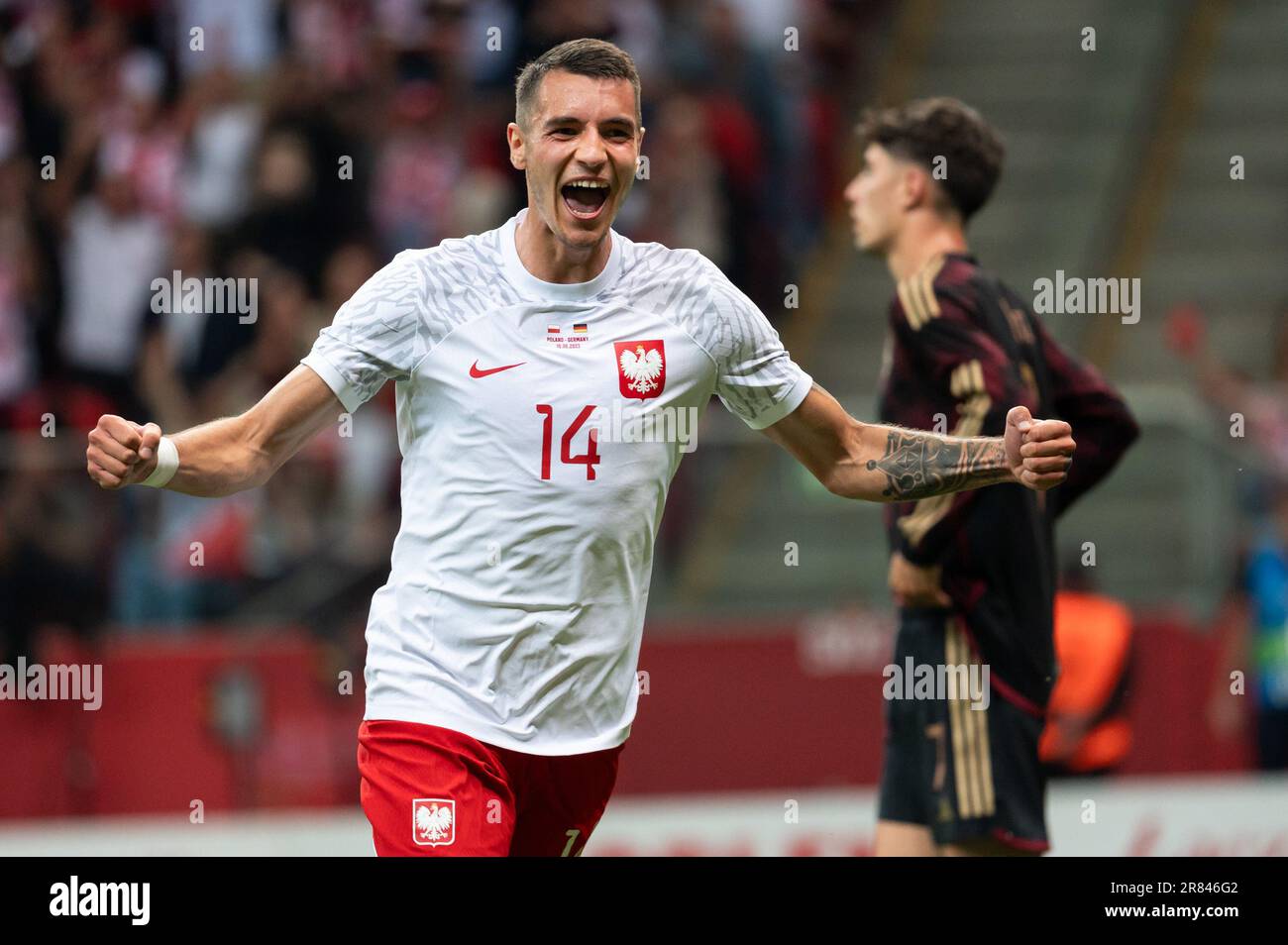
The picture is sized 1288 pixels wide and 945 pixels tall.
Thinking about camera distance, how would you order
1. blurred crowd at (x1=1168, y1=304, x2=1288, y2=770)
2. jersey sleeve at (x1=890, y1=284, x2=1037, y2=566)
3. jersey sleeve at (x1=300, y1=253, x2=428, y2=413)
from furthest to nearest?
blurred crowd at (x1=1168, y1=304, x2=1288, y2=770) → jersey sleeve at (x1=890, y1=284, x2=1037, y2=566) → jersey sleeve at (x1=300, y1=253, x2=428, y2=413)

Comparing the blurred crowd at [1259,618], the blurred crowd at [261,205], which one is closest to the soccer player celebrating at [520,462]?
the blurred crowd at [261,205]

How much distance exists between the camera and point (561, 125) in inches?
195

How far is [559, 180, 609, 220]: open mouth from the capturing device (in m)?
4.93

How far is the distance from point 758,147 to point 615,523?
9.03 meters

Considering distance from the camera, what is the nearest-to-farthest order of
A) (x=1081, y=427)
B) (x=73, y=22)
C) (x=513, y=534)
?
(x=513, y=534), (x=1081, y=427), (x=73, y=22)

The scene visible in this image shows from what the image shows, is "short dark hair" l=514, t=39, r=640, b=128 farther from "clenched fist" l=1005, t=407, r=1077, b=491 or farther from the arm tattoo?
"clenched fist" l=1005, t=407, r=1077, b=491

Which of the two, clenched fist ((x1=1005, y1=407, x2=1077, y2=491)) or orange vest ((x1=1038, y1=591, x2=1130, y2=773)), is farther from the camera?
orange vest ((x1=1038, y1=591, x2=1130, y2=773))

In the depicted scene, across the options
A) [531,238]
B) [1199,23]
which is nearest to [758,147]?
[1199,23]

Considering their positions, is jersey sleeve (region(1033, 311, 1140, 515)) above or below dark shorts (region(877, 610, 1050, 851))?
above

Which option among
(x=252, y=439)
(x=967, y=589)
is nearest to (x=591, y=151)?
(x=252, y=439)

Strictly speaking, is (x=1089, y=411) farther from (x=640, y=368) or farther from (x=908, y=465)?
(x=640, y=368)

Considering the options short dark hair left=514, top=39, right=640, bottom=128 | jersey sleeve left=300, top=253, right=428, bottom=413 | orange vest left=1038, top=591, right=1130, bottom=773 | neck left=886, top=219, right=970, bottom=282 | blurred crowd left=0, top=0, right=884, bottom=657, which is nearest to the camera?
jersey sleeve left=300, top=253, right=428, bottom=413

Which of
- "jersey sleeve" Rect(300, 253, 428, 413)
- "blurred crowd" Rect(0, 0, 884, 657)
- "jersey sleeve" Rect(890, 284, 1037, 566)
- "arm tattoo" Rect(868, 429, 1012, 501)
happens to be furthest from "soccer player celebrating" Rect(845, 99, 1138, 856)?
"blurred crowd" Rect(0, 0, 884, 657)

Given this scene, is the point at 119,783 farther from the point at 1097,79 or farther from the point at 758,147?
the point at 1097,79
